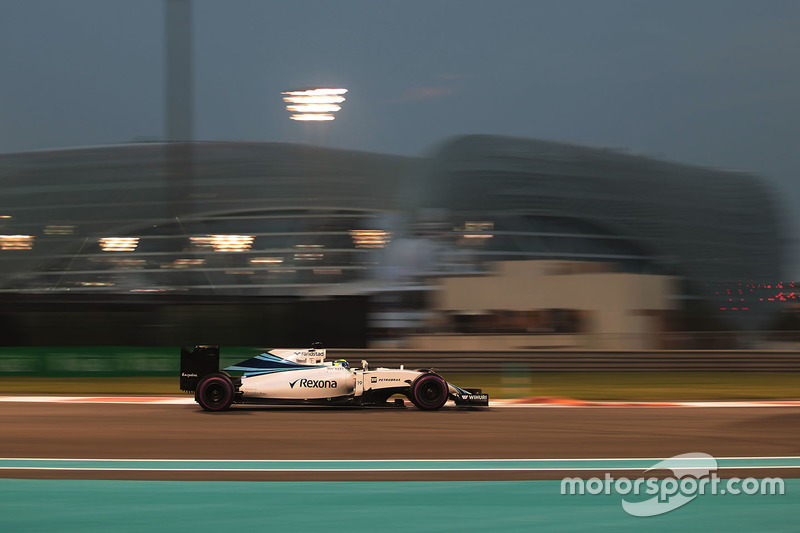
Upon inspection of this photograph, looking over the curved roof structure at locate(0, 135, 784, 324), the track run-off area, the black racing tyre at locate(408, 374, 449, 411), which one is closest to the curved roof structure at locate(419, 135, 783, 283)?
the curved roof structure at locate(0, 135, 784, 324)

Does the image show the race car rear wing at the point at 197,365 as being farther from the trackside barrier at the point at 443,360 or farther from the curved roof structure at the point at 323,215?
the curved roof structure at the point at 323,215

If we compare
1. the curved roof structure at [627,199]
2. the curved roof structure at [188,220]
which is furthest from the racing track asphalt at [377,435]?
the curved roof structure at [627,199]

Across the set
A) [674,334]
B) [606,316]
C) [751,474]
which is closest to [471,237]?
[606,316]

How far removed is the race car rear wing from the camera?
12.7 m

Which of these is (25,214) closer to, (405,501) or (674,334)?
(674,334)

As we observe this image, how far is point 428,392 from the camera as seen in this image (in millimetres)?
12703

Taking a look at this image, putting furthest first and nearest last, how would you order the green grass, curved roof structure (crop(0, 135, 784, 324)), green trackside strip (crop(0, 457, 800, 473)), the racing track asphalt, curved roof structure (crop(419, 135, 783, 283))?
curved roof structure (crop(419, 135, 783, 283)) < curved roof structure (crop(0, 135, 784, 324)) < the green grass < the racing track asphalt < green trackside strip (crop(0, 457, 800, 473))

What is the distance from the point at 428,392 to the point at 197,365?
3.34m

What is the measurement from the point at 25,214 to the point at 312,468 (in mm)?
62503

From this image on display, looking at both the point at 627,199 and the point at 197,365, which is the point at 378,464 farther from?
the point at 627,199

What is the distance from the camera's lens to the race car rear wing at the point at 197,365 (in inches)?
501

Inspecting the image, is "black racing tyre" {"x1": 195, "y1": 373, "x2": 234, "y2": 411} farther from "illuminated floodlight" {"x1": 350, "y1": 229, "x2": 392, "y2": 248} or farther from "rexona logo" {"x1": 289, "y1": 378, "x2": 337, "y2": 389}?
"illuminated floodlight" {"x1": 350, "y1": 229, "x2": 392, "y2": 248}

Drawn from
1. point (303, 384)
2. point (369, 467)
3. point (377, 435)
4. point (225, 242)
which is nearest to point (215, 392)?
point (303, 384)

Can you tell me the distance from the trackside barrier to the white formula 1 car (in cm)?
768
